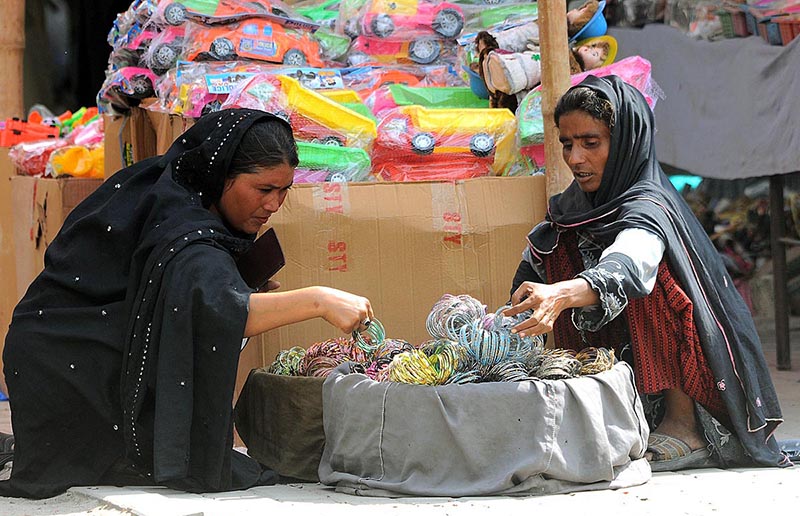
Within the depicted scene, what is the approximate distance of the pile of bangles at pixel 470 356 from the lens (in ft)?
9.37

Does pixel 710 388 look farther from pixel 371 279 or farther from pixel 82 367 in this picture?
pixel 82 367

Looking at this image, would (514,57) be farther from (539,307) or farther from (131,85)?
(539,307)

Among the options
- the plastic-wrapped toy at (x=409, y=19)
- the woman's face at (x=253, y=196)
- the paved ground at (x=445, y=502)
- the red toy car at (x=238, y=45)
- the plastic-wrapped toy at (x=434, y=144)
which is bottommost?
the paved ground at (x=445, y=502)

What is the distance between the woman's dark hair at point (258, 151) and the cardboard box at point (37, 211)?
93.4 inches

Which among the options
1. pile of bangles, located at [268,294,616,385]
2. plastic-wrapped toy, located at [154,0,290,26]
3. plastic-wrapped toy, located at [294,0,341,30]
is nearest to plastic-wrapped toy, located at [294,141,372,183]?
plastic-wrapped toy, located at [154,0,290,26]

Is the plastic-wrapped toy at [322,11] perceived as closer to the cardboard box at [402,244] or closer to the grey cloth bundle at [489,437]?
the cardboard box at [402,244]

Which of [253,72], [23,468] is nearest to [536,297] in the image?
[23,468]

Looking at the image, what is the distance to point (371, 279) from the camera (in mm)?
3936

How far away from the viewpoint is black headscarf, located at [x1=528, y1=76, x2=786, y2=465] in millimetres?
3174

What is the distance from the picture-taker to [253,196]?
3.06 m

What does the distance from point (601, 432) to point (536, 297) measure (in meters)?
0.38

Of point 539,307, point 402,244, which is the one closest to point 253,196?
point 539,307

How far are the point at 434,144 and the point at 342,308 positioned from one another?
1.53 meters

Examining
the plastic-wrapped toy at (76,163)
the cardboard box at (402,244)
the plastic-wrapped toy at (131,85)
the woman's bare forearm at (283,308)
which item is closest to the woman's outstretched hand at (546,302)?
the woman's bare forearm at (283,308)
